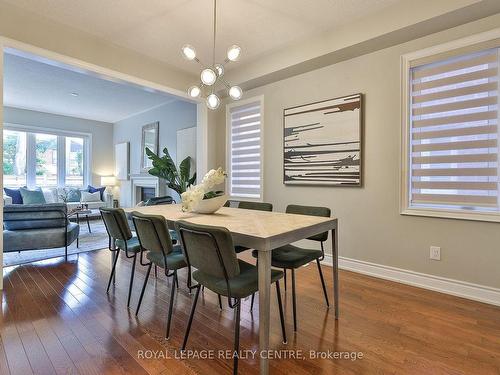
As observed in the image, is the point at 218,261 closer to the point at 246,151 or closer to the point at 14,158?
the point at 246,151

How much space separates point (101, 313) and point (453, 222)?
3226 mm

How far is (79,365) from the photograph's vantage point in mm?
1587

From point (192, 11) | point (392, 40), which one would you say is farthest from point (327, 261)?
point (192, 11)

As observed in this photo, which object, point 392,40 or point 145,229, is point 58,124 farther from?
point 392,40

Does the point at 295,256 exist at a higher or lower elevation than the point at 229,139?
lower

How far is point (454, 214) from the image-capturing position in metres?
2.54

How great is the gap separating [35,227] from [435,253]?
→ 4690mm

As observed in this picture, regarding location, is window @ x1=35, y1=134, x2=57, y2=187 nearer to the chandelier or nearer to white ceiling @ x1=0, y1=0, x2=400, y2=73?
white ceiling @ x1=0, y1=0, x2=400, y2=73

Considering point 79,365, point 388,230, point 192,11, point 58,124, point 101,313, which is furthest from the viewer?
point 58,124

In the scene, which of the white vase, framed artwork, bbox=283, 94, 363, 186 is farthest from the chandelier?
framed artwork, bbox=283, 94, 363, 186

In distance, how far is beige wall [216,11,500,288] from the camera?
97.1 inches

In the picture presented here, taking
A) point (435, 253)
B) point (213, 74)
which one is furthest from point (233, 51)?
point (435, 253)

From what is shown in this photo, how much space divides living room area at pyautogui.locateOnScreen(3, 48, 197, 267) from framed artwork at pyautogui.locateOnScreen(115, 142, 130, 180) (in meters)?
0.03

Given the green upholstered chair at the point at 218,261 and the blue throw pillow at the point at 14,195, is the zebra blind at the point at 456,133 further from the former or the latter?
the blue throw pillow at the point at 14,195
